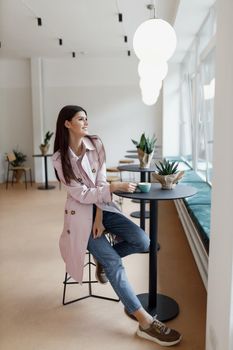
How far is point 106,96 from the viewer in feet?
26.3

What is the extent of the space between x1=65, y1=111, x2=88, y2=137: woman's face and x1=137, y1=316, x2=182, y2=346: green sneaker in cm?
124

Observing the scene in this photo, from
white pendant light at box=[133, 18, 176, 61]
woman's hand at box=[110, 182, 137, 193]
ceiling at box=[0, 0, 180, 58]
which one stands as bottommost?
woman's hand at box=[110, 182, 137, 193]

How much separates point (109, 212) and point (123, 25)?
13.4 ft

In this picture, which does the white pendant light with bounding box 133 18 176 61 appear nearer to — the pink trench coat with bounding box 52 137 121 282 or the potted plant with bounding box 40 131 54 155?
the pink trench coat with bounding box 52 137 121 282

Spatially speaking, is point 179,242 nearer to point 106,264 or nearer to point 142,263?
point 142,263

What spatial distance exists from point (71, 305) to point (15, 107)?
21.2 feet

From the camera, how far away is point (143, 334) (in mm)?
2121

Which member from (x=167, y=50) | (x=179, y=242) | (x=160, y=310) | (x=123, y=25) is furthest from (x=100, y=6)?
(x=160, y=310)

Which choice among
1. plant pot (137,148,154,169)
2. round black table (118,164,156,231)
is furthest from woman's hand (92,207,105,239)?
plant pot (137,148,154,169)

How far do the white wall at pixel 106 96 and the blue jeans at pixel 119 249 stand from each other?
5.82m

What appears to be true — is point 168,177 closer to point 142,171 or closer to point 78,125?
point 78,125

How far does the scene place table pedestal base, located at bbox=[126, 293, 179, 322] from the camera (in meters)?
2.33

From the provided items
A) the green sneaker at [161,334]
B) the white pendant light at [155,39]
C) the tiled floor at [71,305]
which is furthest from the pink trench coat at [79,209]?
the white pendant light at [155,39]

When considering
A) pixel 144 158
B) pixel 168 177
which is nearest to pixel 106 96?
pixel 144 158
